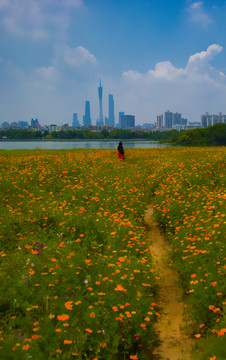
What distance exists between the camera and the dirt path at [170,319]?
3920 millimetres

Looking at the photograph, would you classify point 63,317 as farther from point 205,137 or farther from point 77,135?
point 77,135

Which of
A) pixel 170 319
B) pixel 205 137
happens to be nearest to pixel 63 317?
pixel 170 319

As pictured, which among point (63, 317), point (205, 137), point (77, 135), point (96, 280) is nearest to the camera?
point (63, 317)

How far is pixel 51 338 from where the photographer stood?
3.39 metres

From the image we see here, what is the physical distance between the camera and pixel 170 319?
15.3 ft

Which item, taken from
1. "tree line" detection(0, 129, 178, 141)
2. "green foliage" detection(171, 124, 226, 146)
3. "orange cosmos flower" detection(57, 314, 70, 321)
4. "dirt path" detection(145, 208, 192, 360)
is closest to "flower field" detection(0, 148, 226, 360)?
"orange cosmos flower" detection(57, 314, 70, 321)

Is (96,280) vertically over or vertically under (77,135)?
under

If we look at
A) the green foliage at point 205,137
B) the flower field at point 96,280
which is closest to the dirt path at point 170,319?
the flower field at point 96,280

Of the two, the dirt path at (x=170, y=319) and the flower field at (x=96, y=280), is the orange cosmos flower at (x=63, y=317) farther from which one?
the dirt path at (x=170, y=319)

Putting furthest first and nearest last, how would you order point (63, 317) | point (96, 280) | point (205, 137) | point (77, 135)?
point (77, 135) → point (205, 137) → point (96, 280) → point (63, 317)

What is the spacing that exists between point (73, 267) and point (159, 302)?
1774 mm

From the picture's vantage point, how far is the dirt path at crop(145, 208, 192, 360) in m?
3.92

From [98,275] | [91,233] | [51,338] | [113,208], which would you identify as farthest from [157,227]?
[51,338]

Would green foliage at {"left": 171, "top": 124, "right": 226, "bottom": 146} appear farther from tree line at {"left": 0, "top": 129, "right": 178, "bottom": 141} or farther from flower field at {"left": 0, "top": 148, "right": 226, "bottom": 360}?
flower field at {"left": 0, "top": 148, "right": 226, "bottom": 360}
